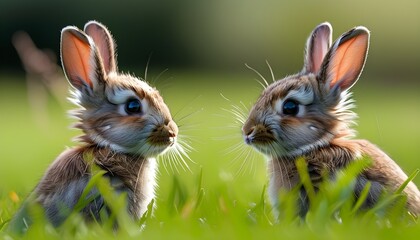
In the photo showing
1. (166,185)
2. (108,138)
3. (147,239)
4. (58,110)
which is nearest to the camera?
(147,239)

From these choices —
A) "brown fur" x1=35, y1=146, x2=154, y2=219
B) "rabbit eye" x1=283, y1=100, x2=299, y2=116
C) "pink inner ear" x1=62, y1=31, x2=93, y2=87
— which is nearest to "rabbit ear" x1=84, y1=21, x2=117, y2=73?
"pink inner ear" x1=62, y1=31, x2=93, y2=87

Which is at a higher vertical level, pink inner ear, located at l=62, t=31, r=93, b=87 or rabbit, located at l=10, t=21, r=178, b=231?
pink inner ear, located at l=62, t=31, r=93, b=87

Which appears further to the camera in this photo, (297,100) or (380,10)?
(380,10)

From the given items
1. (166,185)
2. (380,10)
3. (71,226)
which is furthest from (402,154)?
(380,10)

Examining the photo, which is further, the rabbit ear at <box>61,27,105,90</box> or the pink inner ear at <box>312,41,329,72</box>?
the pink inner ear at <box>312,41,329,72</box>

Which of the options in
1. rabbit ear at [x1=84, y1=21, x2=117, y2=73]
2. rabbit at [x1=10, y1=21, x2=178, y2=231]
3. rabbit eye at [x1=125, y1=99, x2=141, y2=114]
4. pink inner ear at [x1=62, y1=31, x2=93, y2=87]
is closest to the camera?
rabbit at [x1=10, y1=21, x2=178, y2=231]

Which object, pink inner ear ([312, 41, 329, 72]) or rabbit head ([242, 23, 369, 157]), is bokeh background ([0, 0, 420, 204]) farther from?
rabbit head ([242, 23, 369, 157])

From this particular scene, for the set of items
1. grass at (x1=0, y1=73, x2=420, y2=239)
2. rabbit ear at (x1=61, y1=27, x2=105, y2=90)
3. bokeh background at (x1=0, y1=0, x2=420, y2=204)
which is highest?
rabbit ear at (x1=61, y1=27, x2=105, y2=90)

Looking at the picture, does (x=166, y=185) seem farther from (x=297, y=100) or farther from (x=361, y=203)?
(x=361, y=203)
